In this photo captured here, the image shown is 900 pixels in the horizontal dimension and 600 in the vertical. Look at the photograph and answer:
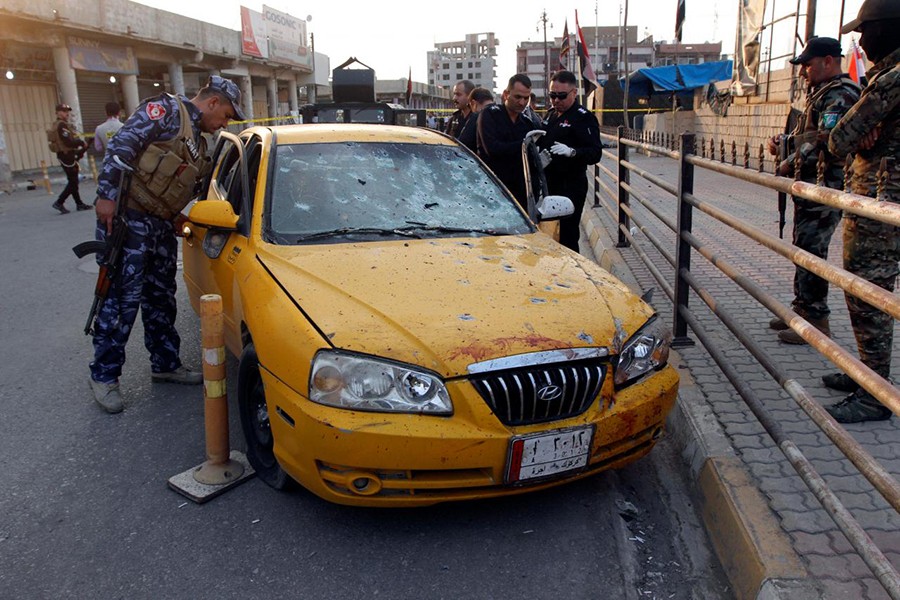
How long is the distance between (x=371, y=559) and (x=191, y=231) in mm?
2795

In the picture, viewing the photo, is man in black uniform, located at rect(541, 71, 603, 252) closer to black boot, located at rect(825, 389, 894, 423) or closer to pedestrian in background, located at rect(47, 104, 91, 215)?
black boot, located at rect(825, 389, 894, 423)

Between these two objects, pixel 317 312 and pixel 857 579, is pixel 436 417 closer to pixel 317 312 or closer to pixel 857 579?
pixel 317 312

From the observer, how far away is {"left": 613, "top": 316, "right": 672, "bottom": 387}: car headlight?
290 centimetres

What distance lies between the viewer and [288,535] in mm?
2893

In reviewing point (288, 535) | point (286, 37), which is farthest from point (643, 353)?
point (286, 37)

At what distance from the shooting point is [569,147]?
242 inches

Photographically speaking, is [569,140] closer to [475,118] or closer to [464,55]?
[475,118]

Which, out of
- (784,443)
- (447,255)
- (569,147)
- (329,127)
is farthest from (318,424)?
(569,147)

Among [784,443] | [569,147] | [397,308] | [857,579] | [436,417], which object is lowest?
[857,579]

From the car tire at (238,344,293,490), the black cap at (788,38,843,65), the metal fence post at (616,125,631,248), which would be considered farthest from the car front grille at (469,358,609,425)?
the metal fence post at (616,125,631,248)

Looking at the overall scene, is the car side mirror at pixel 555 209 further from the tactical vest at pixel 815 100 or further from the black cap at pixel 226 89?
the black cap at pixel 226 89

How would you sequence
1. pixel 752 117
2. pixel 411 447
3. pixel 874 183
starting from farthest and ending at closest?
pixel 752 117 → pixel 874 183 → pixel 411 447

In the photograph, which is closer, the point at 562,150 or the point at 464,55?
the point at 562,150

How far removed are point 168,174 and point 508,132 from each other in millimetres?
3268
